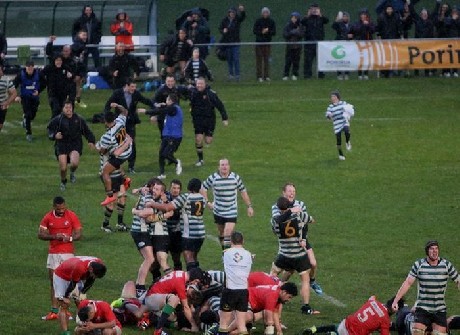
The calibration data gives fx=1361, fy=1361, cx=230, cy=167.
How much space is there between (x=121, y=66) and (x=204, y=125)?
498 cm

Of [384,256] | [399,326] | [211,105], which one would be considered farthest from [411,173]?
[399,326]

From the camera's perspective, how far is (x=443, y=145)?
38.4 m

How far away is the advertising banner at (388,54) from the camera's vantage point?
45.2m

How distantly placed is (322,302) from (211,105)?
12.6 meters

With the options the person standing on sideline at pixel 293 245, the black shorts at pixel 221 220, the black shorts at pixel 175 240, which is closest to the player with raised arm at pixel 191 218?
the black shorts at pixel 175 240

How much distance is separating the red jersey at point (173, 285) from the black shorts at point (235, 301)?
105 cm

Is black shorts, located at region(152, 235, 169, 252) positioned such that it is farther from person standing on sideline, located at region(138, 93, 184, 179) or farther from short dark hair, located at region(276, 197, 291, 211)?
person standing on sideline, located at region(138, 93, 184, 179)

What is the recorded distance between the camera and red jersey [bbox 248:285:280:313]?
21.1m

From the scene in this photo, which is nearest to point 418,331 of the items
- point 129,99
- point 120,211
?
point 120,211

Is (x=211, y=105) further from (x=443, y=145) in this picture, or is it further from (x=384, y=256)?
(x=384, y=256)

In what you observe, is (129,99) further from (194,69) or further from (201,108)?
(194,69)

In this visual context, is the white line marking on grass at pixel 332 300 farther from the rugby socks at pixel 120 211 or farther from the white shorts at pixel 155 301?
the rugby socks at pixel 120 211

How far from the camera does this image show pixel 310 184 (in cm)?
3397

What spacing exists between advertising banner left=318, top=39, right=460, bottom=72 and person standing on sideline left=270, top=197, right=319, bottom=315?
22.6m
